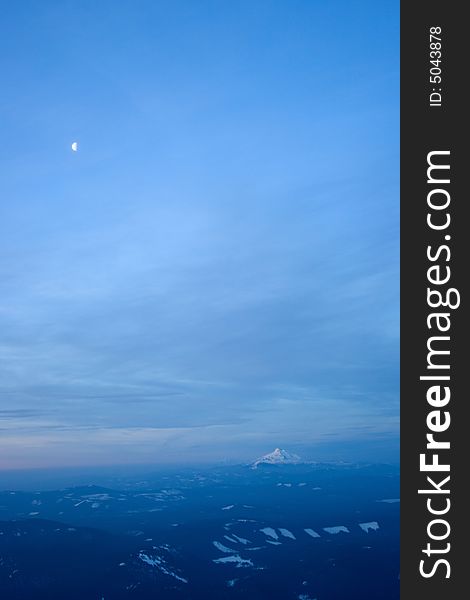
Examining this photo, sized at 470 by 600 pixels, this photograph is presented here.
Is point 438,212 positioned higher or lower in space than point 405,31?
lower

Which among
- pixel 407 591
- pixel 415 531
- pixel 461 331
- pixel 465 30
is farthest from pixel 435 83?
pixel 407 591

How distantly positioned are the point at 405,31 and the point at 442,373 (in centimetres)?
826

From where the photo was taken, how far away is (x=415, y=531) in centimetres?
1129

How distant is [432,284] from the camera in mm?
11383

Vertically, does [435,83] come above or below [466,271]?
above

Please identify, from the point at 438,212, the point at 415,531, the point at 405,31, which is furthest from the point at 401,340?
the point at 405,31

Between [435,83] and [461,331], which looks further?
[435,83]

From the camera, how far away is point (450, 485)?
11133 mm

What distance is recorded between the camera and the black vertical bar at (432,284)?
438 inches

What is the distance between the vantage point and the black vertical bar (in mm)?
11125

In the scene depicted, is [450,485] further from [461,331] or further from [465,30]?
[465,30]

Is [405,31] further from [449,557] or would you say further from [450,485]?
[449,557]

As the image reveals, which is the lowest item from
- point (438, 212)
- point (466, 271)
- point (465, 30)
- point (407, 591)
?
point (407, 591)

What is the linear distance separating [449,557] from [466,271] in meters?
6.45
